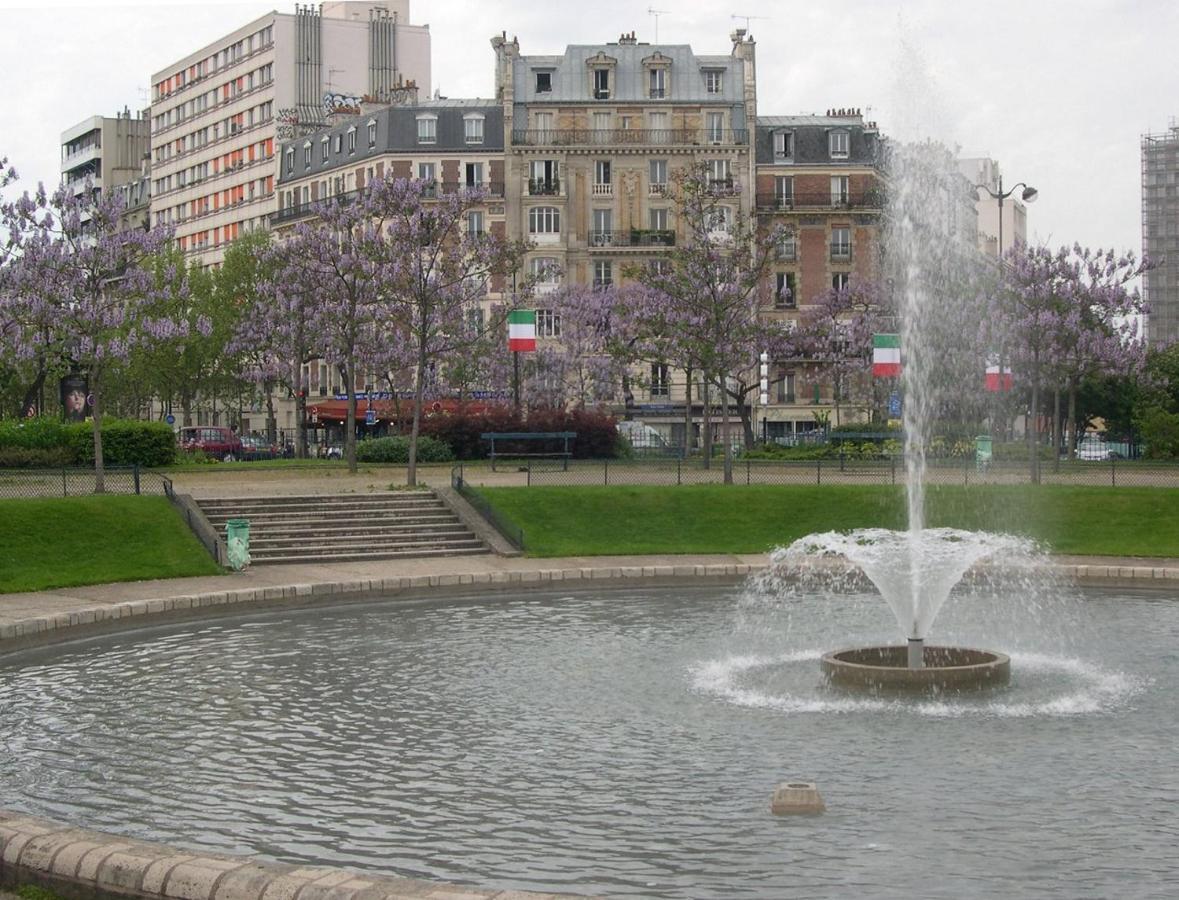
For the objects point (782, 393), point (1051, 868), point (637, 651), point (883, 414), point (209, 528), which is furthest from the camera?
point (782, 393)

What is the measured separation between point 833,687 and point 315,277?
3391 cm

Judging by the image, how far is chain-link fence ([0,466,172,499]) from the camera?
35656mm

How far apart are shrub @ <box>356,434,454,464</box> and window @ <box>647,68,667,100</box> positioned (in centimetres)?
4625

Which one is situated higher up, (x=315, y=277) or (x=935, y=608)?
(x=315, y=277)

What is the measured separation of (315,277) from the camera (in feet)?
161

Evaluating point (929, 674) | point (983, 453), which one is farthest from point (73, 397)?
point (929, 674)

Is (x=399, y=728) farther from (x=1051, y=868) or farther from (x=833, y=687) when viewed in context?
(x=1051, y=868)

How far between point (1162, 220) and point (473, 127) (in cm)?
7093

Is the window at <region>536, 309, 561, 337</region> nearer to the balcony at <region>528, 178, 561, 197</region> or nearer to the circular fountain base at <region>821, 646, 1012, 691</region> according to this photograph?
the balcony at <region>528, 178, 561, 197</region>

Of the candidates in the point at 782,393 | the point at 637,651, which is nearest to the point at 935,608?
the point at 637,651

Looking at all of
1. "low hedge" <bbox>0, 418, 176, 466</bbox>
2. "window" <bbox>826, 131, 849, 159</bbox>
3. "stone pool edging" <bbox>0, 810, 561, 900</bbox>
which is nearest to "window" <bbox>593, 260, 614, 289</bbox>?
"window" <bbox>826, 131, 849, 159</bbox>

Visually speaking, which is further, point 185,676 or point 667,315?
point 667,315

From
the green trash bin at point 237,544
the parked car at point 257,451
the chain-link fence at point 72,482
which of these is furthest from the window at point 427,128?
the green trash bin at point 237,544

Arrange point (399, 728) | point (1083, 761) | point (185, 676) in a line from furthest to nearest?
point (185, 676) < point (399, 728) < point (1083, 761)
